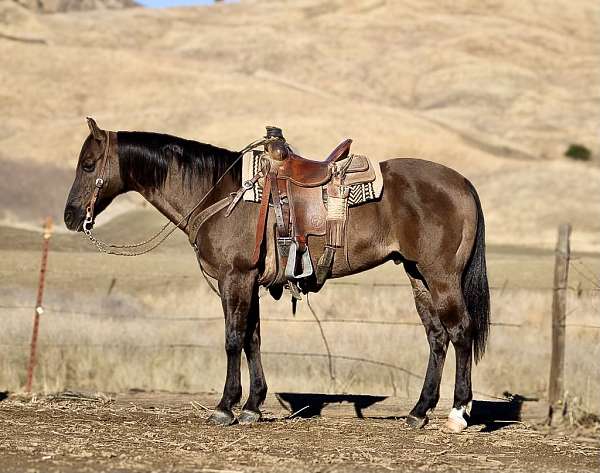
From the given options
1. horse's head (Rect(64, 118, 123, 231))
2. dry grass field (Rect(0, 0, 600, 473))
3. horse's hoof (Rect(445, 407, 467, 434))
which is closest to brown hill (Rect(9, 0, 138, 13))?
dry grass field (Rect(0, 0, 600, 473))

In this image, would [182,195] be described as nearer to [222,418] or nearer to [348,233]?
[348,233]

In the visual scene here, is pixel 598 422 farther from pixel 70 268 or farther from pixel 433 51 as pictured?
pixel 433 51

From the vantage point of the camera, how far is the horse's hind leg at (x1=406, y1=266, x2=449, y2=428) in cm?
862

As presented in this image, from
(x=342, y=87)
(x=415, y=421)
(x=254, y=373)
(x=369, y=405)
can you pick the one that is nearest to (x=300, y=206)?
(x=254, y=373)

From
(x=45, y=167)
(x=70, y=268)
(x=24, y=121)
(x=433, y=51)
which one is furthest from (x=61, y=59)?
(x=70, y=268)

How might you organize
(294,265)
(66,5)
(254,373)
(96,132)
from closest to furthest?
(294,265)
(96,132)
(254,373)
(66,5)

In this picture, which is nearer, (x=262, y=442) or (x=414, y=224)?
(x=262, y=442)

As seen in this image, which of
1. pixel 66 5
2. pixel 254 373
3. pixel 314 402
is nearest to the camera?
pixel 254 373

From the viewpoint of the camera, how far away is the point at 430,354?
8695 mm

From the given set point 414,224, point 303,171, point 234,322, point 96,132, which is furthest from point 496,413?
point 96,132

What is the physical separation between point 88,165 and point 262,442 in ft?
9.12

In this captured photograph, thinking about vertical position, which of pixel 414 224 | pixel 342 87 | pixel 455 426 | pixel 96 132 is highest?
pixel 342 87

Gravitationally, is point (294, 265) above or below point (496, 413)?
above

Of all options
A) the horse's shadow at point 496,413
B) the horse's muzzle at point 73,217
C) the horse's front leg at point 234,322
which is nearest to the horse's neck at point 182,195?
the horse's muzzle at point 73,217
